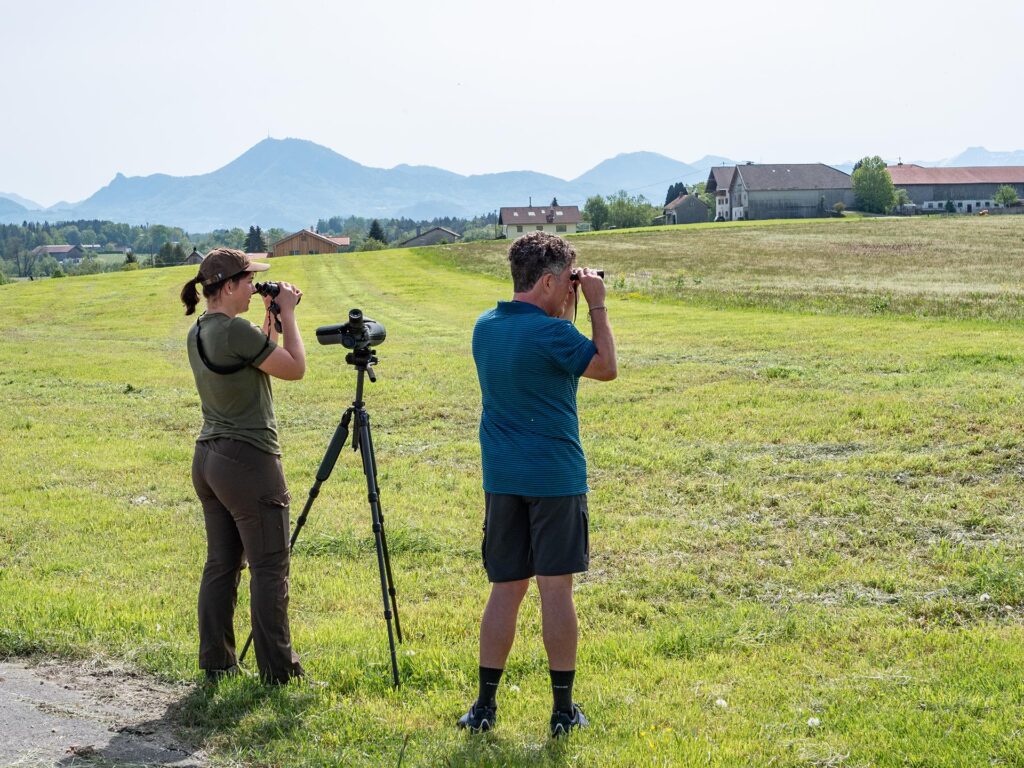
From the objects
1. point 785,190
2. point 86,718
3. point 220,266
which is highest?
point 785,190

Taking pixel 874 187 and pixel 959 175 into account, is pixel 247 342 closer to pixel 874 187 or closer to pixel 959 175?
pixel 874 187

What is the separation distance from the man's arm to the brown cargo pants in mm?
1935

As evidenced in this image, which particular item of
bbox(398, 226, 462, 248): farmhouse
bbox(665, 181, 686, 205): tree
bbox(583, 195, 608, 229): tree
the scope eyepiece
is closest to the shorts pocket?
the scope eyepiece

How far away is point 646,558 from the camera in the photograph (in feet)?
27.6

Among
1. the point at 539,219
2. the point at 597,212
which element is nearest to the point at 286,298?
the point at 539,219

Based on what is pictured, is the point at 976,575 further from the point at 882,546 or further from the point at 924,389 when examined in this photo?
the point at 924,389

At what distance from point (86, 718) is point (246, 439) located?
1.73 metres

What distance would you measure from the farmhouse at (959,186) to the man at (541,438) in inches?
6238

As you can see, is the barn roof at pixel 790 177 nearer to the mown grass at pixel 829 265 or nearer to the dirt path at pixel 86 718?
the mown grass at pixel 829 265

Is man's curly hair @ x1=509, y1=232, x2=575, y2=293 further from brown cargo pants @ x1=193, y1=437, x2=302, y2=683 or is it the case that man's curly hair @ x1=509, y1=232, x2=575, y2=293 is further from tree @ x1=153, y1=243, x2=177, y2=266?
tree @ x1=153, y1=243, x2=177, y2=266

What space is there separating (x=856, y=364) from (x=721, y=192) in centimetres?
13180

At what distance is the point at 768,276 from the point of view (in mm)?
44469

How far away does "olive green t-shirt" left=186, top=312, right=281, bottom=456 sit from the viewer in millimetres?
5352

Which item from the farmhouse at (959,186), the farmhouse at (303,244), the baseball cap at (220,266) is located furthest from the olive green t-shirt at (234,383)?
the farmhouse at (959,186)
